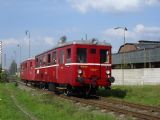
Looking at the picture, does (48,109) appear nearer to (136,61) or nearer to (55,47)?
(55,47)

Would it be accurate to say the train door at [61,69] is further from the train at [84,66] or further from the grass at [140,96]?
the grass at [140,96]

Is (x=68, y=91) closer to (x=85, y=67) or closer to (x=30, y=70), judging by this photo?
(x=85, y=67)

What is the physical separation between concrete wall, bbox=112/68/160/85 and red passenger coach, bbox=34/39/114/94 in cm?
1380

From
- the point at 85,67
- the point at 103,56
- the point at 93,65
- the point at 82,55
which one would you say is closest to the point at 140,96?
the point at 103,56

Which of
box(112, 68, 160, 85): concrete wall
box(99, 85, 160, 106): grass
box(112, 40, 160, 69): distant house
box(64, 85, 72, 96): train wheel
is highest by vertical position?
box(112, 40, 160, 69): distant house

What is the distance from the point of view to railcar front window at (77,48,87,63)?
23031 millimetres

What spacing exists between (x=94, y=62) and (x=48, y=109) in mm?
7150

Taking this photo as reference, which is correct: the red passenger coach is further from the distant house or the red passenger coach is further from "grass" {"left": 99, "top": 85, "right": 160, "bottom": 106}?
the distant house

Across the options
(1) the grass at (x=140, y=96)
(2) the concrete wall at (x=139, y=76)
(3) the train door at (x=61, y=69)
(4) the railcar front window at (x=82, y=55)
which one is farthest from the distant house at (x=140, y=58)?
(4) the railcar front window at (x=82, y=55)

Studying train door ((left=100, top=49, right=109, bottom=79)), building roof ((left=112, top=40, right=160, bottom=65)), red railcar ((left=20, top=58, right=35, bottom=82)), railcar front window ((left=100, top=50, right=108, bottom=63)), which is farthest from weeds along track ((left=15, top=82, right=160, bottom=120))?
building roof ((left=112, top=40, right=160, bottom=65))

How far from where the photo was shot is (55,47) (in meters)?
26.5

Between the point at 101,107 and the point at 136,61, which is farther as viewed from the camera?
the point at 136,61

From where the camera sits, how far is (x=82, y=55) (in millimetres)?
23203

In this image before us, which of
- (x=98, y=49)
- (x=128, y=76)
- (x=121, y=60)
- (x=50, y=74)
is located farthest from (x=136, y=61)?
(x=98, y=49)
